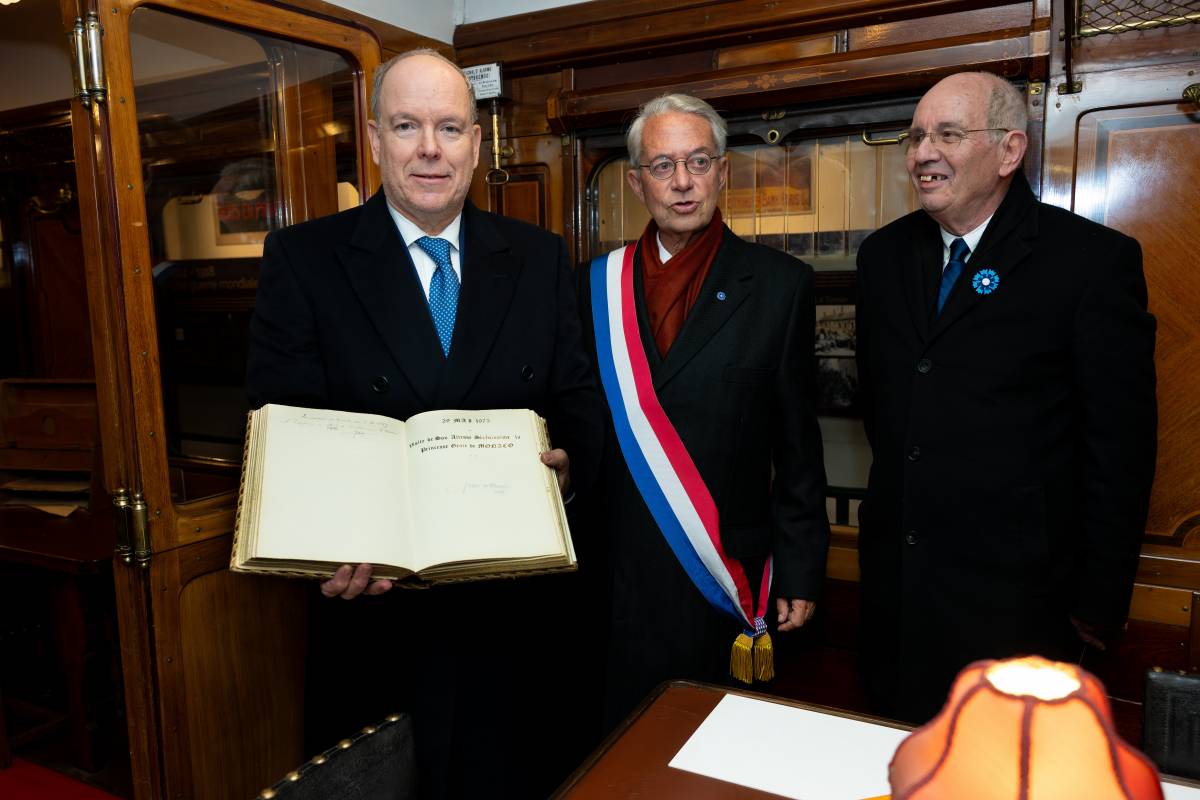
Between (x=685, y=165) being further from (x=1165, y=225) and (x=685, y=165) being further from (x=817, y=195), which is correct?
(x=1165, y=225)

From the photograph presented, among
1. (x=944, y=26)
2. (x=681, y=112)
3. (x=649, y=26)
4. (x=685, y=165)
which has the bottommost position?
(x=685, y=165)

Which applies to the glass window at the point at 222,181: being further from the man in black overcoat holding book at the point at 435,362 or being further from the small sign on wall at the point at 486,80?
the man in black overcoat holding book at the point at 435,362

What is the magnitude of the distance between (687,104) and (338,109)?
46.6 inches

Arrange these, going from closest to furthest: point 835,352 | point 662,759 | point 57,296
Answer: point 662,759 < point 835,352 < point 57,296

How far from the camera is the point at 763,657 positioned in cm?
196

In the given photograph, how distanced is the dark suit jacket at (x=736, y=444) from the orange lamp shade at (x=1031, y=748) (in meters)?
1.39

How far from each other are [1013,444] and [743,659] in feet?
2.43

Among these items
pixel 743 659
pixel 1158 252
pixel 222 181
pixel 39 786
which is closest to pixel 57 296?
pixel 222 181

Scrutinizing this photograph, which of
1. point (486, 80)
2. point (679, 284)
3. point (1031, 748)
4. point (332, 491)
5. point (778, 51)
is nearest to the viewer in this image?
point (1031, 748)

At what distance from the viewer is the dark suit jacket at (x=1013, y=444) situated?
1.73 m

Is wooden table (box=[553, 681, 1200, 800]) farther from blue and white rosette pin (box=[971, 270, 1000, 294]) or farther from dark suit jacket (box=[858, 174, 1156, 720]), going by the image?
blue and white rosette pin (box=[971, 270, 1000, 294])

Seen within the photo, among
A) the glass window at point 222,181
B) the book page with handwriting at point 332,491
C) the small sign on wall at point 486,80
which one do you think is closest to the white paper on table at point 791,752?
the book page with handwriting at point 332,491

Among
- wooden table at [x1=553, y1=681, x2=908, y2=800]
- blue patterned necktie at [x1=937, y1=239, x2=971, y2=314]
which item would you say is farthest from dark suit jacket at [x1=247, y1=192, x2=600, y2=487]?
blue patterned necktie at [x1=937, y1=239, x2=971, y2=314]

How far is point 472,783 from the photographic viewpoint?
1712 millimetres
